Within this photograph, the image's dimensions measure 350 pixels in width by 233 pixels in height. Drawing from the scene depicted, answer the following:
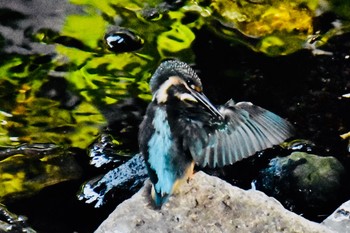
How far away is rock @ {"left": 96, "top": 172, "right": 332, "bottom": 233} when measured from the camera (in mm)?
3916

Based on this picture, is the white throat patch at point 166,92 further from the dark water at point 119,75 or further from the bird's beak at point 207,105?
the dark water at point 119,75

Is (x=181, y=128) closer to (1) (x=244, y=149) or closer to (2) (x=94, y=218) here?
(1) (x=244, y=149)

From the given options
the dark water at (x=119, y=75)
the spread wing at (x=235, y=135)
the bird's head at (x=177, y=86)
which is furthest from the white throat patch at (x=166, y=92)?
the dark water at (x=119, y=75)

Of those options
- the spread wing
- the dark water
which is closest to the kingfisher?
the spread wing

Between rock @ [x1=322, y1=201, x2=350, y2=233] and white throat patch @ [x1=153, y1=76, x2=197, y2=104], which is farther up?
white throat patch @ [x1=153, y1=76, x2=197, y2=104]

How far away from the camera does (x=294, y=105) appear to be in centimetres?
604

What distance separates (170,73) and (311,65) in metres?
2.33

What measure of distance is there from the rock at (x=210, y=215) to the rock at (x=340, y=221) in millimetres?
483

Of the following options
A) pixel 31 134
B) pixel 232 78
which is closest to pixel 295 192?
pixel 232 78

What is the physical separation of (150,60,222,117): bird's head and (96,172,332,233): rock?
0.44m

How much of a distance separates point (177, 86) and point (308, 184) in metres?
1.38

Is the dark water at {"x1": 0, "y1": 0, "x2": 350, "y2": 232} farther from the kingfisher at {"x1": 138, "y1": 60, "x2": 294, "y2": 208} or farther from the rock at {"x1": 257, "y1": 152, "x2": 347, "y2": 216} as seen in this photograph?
the kingfisher at {"x1": 138, "y1": 60, "x2": 294, "y2": 208}

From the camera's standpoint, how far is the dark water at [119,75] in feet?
18.2

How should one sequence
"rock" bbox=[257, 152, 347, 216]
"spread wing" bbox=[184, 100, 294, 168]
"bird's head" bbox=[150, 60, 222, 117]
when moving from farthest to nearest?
1. "rock" bbox=[257, 152, 347, 216]
2. "bird's head" bbox=[150, 60, 222, 117]
3. "spread wing" bbox=[184, 100, 294, 168]
